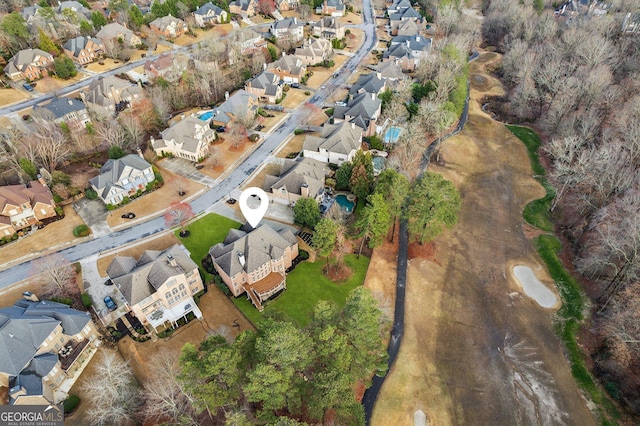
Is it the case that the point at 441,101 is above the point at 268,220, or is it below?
above

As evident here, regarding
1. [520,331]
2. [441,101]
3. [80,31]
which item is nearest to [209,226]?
[520,331]

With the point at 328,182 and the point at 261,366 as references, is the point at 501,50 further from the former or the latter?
the point at 261,366

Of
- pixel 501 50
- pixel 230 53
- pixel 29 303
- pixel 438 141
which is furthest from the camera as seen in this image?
pixel 501 50

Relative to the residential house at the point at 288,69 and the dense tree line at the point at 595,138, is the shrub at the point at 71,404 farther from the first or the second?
the residential house at the point at 288,69

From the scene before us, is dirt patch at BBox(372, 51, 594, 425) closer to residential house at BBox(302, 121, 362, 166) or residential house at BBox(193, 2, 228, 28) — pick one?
residential house at BBox(302, 121, 362, 166)

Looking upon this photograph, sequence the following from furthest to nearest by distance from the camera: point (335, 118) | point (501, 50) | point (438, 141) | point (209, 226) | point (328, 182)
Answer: point (501, 50), point (335, 118), point (438, 141), point (328, 182), point (209, 226)

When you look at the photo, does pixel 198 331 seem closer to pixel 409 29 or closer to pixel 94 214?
pixel 94 214

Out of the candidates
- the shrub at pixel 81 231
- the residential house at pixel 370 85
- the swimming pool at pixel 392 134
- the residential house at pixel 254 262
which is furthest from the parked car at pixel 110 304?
the residential house at pixel 370 85

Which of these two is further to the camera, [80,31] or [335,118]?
[80,31]
